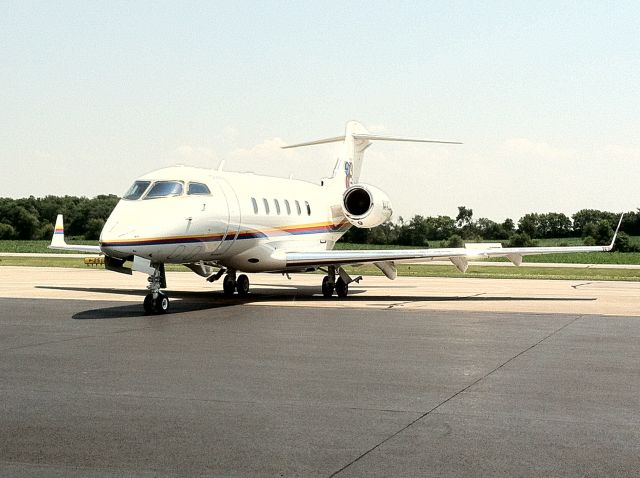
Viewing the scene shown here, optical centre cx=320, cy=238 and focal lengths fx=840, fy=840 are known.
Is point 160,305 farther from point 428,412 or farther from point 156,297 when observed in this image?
point 428,412

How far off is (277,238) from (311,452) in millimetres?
16870

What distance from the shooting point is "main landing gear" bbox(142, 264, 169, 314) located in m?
17.6

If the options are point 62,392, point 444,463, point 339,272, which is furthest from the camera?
point 339,272

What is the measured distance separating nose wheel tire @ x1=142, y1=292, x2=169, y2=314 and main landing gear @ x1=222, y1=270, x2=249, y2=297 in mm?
5736

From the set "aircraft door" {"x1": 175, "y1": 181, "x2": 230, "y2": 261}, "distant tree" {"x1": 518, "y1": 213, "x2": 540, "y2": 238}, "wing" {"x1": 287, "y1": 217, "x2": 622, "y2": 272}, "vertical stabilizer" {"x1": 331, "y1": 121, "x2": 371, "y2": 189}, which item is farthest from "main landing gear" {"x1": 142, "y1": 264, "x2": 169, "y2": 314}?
"distant tree" {"x1": 518, "y1": 213, "x2": 540, "y2": 238}

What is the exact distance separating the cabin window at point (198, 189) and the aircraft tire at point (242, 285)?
532 cm

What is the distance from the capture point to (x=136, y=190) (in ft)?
60.5

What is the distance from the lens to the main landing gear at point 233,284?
78.2ft

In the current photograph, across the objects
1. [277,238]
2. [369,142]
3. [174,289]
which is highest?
[369,142]

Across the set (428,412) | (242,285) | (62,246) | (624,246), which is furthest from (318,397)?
(624,246)

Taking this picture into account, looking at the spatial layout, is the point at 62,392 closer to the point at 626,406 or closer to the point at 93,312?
the point at 626,406

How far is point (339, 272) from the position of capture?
24.0 metres

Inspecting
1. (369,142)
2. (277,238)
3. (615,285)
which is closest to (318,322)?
(277,238)

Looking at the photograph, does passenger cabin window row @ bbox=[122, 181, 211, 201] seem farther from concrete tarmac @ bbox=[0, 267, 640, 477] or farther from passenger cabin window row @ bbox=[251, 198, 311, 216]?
concrete tarmac @ bbox=[0, 267, 640, 477]
